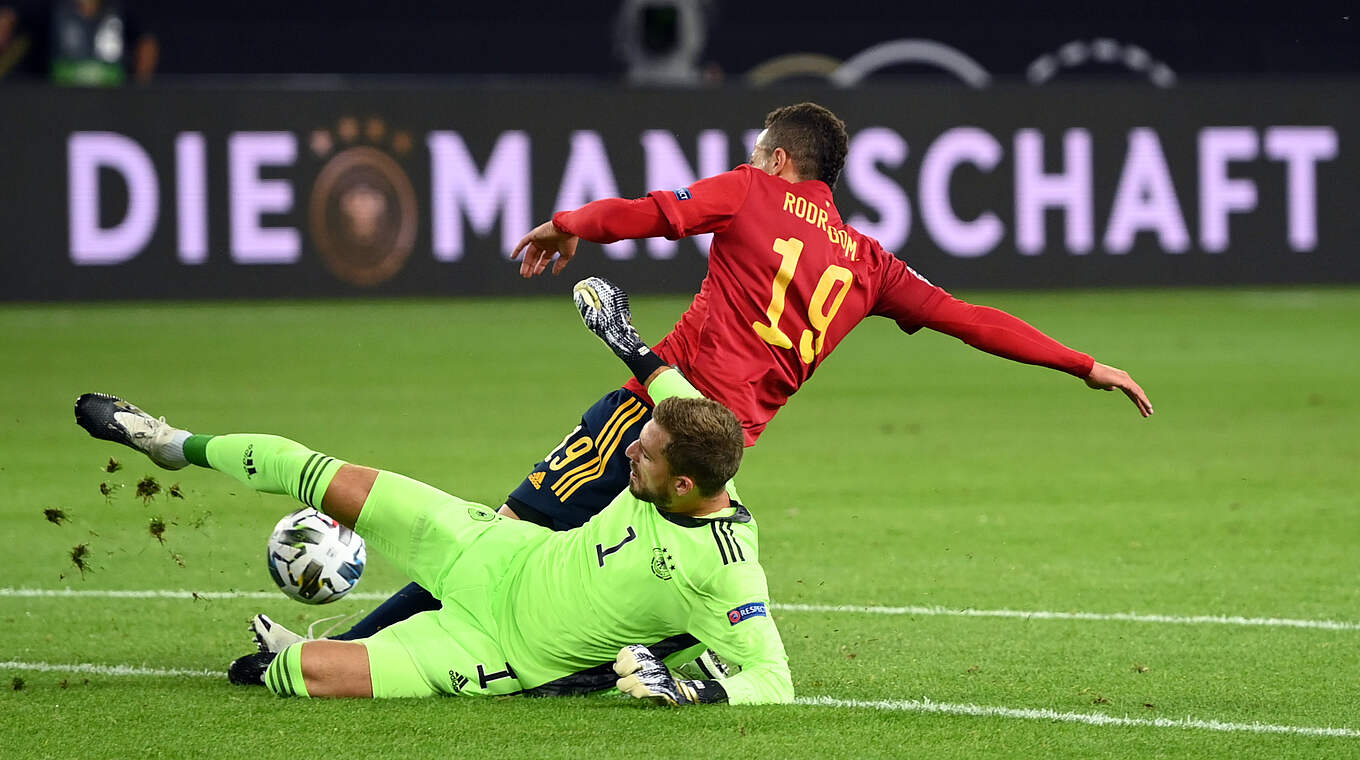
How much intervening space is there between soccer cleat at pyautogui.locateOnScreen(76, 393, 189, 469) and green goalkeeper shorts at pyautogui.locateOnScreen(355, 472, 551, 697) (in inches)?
27.2

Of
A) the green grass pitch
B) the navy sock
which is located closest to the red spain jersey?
the green grass pitch

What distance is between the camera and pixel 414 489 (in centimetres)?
641

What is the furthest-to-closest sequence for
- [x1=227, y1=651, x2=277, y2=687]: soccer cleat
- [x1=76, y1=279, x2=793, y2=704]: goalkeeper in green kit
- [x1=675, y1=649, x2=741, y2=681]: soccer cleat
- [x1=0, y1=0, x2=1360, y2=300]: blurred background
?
1. [x1=0, y1=0, x2=1360, y2=300]: blurred background
2. [x1=675, y1=649, x2=741, y2=681]: soccer cleat
3. [x1=227, y1=651, x2=277, y2=687]: soccer cleat
4. [x1=76, y1=279, x2=793, y2=704]: goalkeeper in green kit

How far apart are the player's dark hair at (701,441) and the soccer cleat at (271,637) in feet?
4.82

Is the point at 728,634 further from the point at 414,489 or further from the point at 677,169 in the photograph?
the point at 677,169

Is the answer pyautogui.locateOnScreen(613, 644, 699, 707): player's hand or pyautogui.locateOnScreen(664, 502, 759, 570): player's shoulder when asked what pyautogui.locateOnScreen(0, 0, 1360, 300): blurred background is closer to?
pyautogui.locateOnScreen(664, 502, 759, 570): player's shoulder

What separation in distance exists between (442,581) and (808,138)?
1920mm

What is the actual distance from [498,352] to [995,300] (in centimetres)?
610

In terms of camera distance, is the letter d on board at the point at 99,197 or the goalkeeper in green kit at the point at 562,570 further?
the letter d on board at the point at 99,197

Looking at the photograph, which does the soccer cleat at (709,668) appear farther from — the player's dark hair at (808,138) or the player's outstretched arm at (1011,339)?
the player's dark hair at (808,138)

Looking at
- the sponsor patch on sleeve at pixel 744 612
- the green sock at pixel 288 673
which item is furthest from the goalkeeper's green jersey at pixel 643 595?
the green sock at pixel 288 673

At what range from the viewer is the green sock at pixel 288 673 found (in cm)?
619

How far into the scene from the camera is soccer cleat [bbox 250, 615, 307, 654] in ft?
21.2

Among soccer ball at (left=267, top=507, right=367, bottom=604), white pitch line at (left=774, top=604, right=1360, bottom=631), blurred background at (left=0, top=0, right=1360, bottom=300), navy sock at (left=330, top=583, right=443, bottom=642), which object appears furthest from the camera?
blurred background at (left=0, top=0, right=1360, bottom=300)
